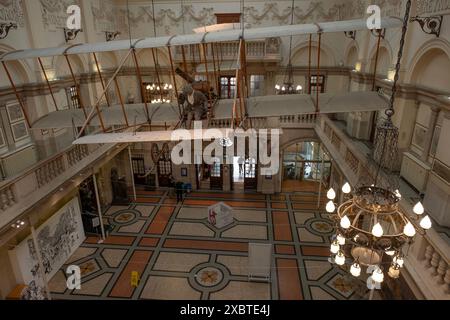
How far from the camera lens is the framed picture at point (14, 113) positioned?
974 cm

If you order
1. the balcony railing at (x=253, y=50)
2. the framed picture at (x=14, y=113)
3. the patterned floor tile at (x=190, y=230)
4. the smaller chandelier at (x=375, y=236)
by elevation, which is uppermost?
the balcony railing at (x=253, y=50)

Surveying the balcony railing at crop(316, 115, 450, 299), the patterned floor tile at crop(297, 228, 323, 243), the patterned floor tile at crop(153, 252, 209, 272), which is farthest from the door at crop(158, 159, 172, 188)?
the balcony railing at crop(316, 115, 450, 299)

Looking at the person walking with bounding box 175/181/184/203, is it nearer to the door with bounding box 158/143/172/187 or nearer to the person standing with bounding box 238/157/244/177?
the door with bounding box 158/143/172/187

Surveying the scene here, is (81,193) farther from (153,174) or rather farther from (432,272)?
(432,272)

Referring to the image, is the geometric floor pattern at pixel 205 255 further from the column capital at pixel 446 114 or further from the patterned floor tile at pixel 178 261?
the column capital at pixel 446 114

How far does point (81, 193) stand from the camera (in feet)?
44.2

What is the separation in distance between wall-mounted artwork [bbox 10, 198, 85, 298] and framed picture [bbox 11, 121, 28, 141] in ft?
9.63

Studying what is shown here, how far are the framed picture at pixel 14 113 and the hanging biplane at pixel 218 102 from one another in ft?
6.49

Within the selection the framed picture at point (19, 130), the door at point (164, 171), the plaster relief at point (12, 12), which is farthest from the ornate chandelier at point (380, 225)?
the door at point (164, 171)

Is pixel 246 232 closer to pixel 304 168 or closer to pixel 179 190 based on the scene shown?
pixel 179 190

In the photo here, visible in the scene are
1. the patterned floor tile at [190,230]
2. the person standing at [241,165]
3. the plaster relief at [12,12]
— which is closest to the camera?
the plaster relief at [12,12]

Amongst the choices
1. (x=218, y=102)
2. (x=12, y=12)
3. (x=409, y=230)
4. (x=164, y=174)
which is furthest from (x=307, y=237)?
(x=12, y=12)

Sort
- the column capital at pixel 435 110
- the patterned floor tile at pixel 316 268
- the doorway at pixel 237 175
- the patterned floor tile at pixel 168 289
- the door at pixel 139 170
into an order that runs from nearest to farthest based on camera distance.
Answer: the column capital at pixel 435 110, the patterned floor tile at pixel 168 289, the patterned floor tile at pixel 316 268, the doorway at pixel 237 175, the door at pixel 139 170

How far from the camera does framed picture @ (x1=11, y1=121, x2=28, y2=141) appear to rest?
9.95 metres
